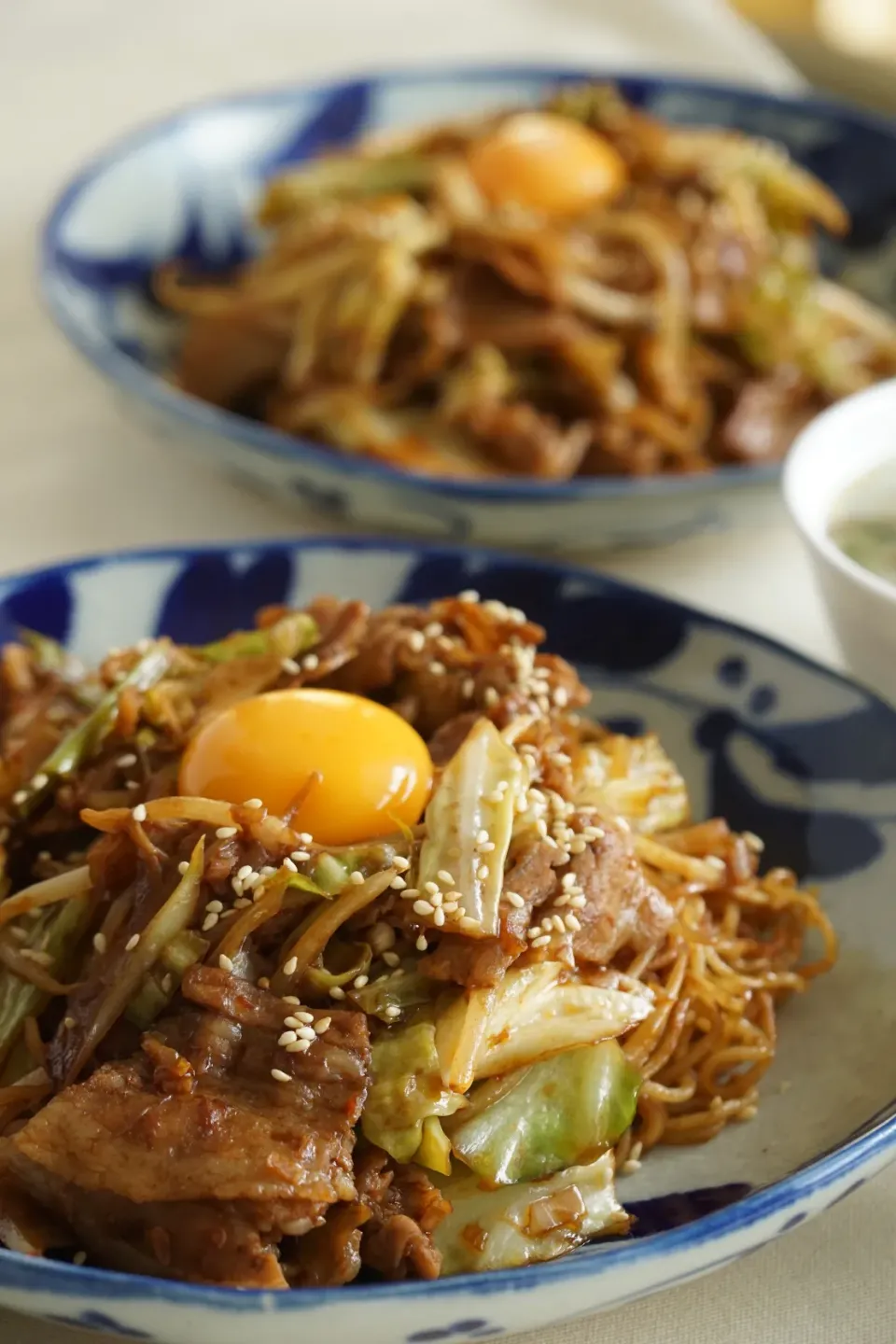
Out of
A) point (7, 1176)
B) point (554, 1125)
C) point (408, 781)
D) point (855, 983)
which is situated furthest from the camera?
point (855, 983)

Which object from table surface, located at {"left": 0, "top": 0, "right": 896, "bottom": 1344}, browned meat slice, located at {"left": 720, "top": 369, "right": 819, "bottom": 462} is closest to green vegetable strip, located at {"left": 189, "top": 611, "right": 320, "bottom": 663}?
table surface, located at {"left": 0, "top": 0, "right": 896, "bottom": 1344}

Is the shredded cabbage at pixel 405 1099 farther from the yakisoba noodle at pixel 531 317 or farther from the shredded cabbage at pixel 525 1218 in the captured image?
the yakisoba noodle at pixel 531 317

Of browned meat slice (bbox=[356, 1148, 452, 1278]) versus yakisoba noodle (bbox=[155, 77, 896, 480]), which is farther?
yakisoba noodle (bbox=[155, 77, 896, 480])

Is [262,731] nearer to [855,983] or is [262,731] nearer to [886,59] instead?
[855,983]

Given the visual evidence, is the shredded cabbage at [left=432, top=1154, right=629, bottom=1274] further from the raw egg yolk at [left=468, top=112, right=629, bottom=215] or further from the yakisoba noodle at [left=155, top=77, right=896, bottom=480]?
the raw egg yolk at [left=468, top=112, right=629, bottom=215]

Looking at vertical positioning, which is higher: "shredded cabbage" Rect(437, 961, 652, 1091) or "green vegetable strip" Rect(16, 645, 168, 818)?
"green vegetable strip" Rect(16, 645, 168, 818)

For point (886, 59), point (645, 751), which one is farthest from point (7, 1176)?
point (886, 59)

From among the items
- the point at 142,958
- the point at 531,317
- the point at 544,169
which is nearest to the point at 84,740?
the point at 142,958
